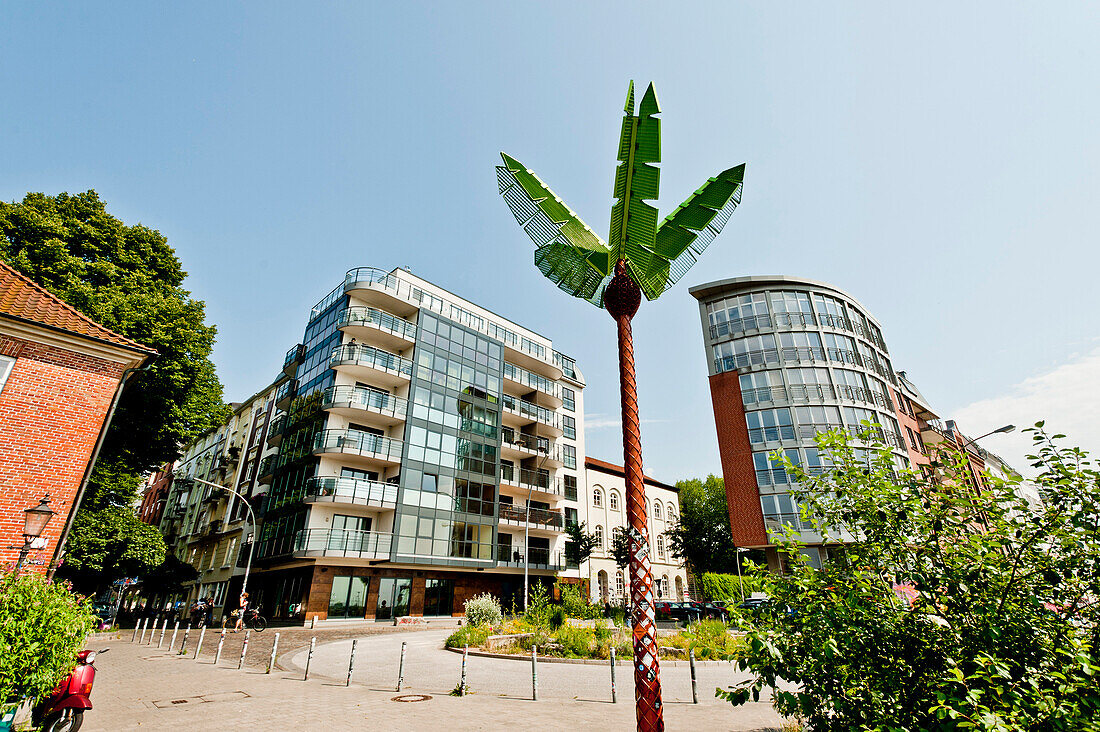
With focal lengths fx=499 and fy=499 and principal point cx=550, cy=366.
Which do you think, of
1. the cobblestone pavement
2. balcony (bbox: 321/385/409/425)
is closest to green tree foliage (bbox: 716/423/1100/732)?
the cobblestone pavement

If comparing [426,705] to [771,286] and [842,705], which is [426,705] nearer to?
[842,705]

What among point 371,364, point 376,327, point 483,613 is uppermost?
point 376,327

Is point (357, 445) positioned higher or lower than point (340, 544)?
higher

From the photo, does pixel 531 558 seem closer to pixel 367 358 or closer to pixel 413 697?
pixel 367 358

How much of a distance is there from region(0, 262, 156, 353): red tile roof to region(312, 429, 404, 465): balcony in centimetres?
1682

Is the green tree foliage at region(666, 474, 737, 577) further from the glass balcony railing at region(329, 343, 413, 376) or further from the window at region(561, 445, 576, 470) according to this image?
the glass balcony railing at region(329, 343, 413, 376)

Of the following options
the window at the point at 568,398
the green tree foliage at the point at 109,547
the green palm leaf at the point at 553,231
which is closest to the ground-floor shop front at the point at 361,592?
the green tree foliage at the point at 109,547

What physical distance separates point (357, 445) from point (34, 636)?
2530 centimetres

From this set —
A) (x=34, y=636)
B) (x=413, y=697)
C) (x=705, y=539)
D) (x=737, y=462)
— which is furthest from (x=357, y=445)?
(x=705, y=539)

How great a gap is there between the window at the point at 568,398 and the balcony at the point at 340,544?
70.6ft

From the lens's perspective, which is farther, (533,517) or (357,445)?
(533,517)

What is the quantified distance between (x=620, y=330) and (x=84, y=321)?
1623cm

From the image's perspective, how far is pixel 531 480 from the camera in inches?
1578

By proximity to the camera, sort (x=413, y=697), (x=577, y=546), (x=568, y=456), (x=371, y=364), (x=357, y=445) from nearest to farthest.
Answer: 1. (x=413, y=697)
2. (x=357, y=445)
3. (x=371, y=364)
4. (x=577, y=546)
5. (x=568, y=456)
